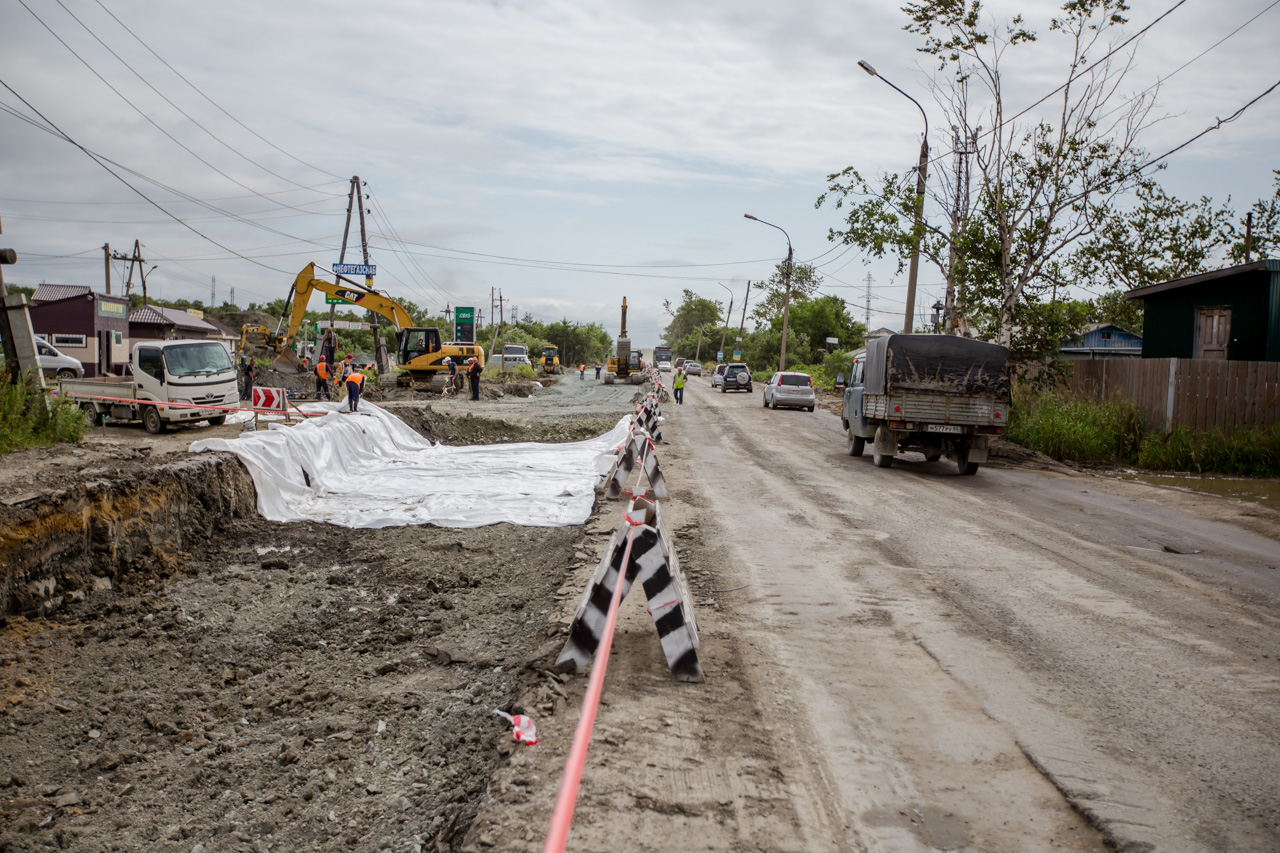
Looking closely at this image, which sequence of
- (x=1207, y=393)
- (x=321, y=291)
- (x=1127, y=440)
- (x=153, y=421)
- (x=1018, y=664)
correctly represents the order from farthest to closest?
(x=321, y=291)
(x=153, y=421)
(x=1127, y=440)
(x=1207, y=393)
(x=1018, y=664)

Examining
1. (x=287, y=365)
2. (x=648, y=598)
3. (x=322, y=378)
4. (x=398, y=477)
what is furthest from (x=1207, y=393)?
(x=287, y=365)

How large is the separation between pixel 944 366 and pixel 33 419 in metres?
14.5

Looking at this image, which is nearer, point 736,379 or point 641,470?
point 641,470

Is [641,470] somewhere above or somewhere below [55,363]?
below

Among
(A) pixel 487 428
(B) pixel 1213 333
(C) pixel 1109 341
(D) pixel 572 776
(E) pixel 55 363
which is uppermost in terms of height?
(C) pixel 1109 341

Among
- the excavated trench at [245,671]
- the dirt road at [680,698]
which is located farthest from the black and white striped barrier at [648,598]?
the excavated trench at [245,671]

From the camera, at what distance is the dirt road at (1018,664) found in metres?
3.46

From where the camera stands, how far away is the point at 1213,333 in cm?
2108

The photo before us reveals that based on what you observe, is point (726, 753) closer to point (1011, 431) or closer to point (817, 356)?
point (1011, 431)

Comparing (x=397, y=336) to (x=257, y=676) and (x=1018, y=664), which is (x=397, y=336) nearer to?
(x=257, y=676)

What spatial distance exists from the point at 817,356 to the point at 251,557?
7456 cm

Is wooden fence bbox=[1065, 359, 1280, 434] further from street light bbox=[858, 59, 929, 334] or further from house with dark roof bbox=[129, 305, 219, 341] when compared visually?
house with dark roof bbox=[129, 305, 219, 341]

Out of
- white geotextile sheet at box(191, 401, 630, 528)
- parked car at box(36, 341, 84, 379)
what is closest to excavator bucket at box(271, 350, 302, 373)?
parked car at box(36, 341, 84, 379)

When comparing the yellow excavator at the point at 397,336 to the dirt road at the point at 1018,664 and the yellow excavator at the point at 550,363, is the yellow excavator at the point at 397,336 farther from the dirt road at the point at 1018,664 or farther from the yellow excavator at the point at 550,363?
the yellow excavator at the point at 550,363
